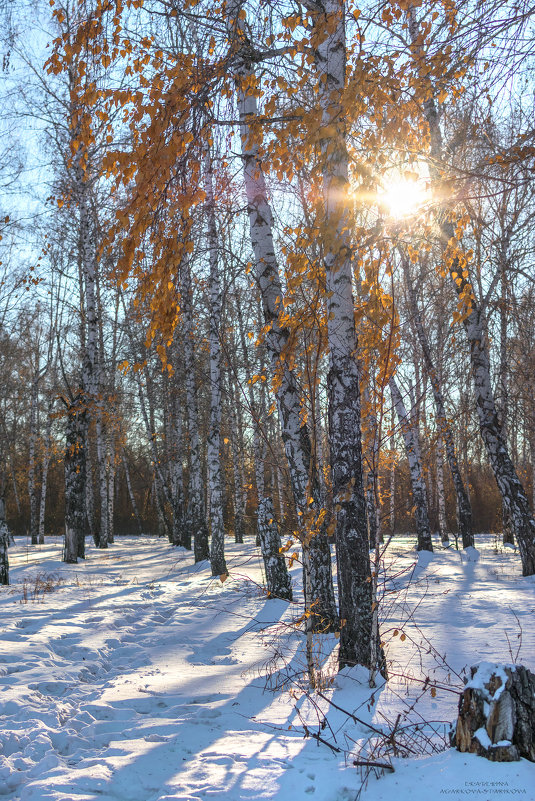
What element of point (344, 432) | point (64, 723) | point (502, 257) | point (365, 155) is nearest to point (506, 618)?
point (344, 432)

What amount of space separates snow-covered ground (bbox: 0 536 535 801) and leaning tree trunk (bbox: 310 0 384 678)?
290 mm

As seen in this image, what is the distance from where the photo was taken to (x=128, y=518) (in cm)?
3266

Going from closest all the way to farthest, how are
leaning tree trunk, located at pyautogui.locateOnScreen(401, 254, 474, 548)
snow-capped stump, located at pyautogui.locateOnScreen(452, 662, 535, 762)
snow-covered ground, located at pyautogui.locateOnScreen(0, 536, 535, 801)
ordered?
1. snow-capped stump, located at pyautogui.locateOnScreen(452, 662, 535, 762)
2. snow-covered ground, located at pyautogui.locateOnScreen(0, 536, 535, 801)
3. leaning tree trunk, located at pyautogui.locateOnScreen(401, 254, 474, 548)

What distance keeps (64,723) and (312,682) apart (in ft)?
5.45

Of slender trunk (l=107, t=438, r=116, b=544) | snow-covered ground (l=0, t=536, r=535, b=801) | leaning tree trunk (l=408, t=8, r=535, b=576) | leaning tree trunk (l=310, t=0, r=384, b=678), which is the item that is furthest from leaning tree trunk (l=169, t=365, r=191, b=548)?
leaning tree trunk (l=310, t=0, r=384, b=678)

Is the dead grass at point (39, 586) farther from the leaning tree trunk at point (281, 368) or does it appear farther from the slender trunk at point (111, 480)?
the slender trunk at point (111, 480)

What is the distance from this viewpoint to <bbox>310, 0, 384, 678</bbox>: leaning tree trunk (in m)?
4.06

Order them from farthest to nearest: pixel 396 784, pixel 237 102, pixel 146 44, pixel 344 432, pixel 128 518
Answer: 1. pixel 128 518
2. pixel 237 102
3. pixel 344 432
4. pixel 146 44
5. pixel 396 784

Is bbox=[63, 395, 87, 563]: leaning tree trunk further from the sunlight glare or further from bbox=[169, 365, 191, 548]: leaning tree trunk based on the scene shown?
the sunlight glare

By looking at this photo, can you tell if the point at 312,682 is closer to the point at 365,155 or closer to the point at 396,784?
the point at 396,784

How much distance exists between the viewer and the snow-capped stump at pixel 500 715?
248 cm

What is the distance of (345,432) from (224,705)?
7.12ft

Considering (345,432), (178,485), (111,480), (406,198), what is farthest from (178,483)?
(406,198)

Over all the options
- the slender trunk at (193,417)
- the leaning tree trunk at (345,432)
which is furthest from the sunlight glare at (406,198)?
the slender trunk at (193,417)
